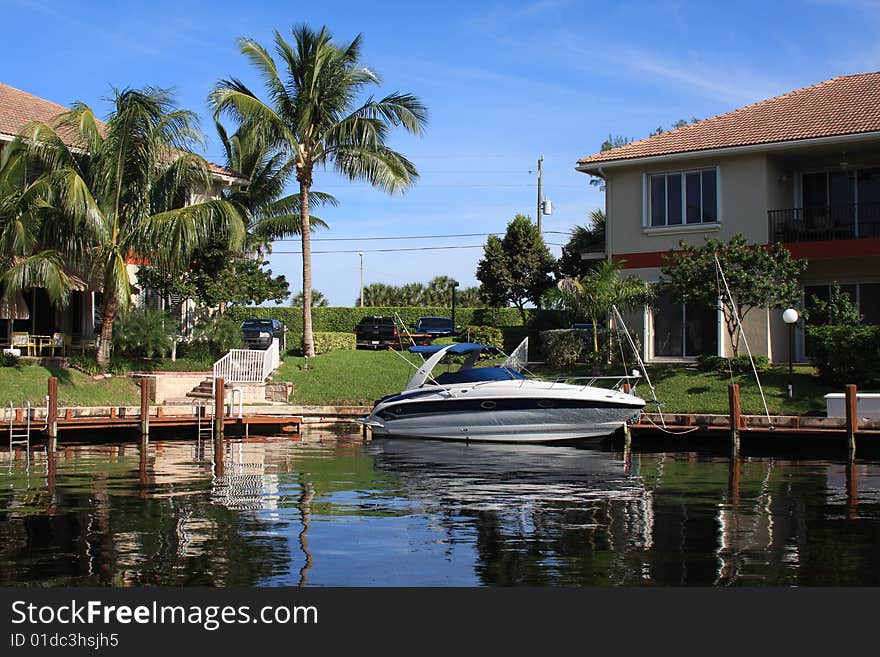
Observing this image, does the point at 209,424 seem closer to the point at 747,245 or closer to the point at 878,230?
the point at 747,245

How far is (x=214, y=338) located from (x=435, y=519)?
817 inches

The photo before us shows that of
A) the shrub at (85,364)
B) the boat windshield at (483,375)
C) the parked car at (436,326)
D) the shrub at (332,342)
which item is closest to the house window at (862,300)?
the boat windshield at (483,375)

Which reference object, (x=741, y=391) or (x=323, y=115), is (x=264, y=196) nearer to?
(x=323, y=115)

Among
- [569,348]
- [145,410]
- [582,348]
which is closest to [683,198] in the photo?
[582,348]

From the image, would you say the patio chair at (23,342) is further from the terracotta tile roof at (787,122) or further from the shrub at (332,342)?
the terracotta tile roof at (787,122)

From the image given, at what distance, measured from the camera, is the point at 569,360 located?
33062 millimetres

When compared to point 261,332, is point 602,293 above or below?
above

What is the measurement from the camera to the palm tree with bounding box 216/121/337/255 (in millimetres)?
42094

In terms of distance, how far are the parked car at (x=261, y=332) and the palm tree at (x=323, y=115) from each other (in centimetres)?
419

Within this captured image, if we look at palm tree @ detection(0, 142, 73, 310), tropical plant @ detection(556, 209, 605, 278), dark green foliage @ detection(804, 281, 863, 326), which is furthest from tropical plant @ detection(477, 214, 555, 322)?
palm tree @ detection(0, 142, 73, 310)

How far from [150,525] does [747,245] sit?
22.3m

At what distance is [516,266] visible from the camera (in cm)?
4691

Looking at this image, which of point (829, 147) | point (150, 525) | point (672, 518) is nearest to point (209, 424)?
point (150, 525)

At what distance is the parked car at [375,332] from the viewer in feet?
150
